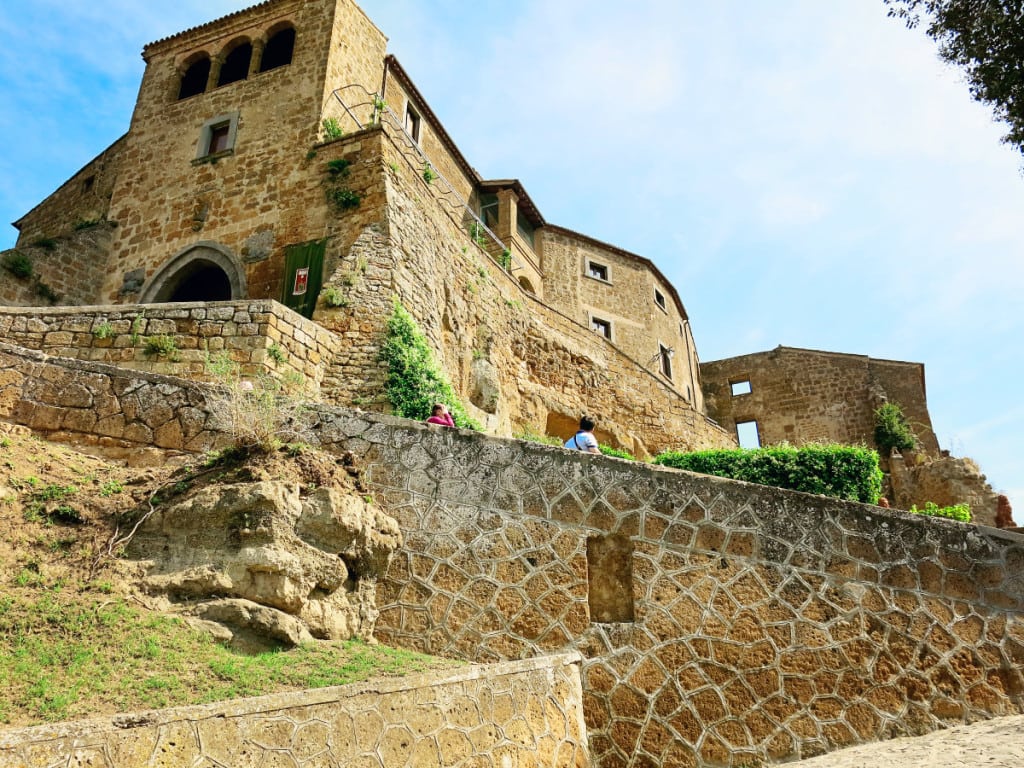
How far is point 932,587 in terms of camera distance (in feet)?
23.1

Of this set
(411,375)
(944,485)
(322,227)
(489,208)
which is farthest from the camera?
(489,208)

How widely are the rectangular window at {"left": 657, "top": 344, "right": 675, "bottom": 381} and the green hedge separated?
1437 centimetres

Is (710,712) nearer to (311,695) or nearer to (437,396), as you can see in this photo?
(311,695)

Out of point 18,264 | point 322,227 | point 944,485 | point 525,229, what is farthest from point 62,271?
point 944,485

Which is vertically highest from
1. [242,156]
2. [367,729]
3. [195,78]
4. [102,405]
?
[195,78]

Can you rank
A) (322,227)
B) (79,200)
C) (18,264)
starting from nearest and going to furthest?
(322,227), (18,264), (79,200)

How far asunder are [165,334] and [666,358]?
66.7ft

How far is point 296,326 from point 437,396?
2.22m

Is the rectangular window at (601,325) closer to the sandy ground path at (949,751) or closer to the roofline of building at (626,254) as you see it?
the roofline of building at (626,254)

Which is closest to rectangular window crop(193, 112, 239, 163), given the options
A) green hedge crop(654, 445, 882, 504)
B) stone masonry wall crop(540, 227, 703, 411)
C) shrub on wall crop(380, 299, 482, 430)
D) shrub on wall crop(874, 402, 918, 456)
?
shrub on wall crop(380, 299, 482, 430)

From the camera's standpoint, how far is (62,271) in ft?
49.2

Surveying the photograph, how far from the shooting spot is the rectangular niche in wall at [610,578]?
644 cm

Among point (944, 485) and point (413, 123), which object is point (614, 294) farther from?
point (944, 485)

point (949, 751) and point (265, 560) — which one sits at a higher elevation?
point (265, 560)
